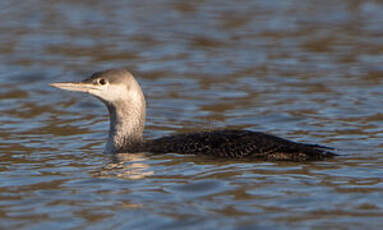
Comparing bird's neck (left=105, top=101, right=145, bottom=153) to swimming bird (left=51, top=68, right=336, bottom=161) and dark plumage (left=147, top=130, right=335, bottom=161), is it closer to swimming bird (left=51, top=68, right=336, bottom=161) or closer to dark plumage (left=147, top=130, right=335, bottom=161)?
swimming bird (left=51, top=68, right=336, bottom=161)

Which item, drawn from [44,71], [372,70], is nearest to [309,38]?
[372,70]

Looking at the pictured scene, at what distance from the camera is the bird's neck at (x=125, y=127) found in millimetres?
9180

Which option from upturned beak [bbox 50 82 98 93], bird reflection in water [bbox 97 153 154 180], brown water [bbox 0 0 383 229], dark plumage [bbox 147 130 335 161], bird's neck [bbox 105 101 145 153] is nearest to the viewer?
brown water [bbox 0 0 383 229]

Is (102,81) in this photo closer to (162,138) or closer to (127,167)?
(162,138)

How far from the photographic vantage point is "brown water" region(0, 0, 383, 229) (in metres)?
6.76

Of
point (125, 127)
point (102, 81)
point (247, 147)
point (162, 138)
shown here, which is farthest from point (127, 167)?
point (247, 147)

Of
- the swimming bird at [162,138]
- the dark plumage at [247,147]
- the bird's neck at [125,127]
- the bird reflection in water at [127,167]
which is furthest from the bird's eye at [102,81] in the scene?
the dark plumage at [247,147]

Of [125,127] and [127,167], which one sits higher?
[125,127]

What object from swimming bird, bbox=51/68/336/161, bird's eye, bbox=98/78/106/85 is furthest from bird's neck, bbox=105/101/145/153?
bird's eye, bbox=98/78/106/85

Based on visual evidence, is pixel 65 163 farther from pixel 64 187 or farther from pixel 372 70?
pixel 372 70

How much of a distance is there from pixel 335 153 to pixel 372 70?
5.35 m

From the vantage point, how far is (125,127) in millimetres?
9203

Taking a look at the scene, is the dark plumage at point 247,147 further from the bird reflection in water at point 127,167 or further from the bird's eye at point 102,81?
the bird's eye at point 102,81

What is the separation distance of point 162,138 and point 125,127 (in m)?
0.44
